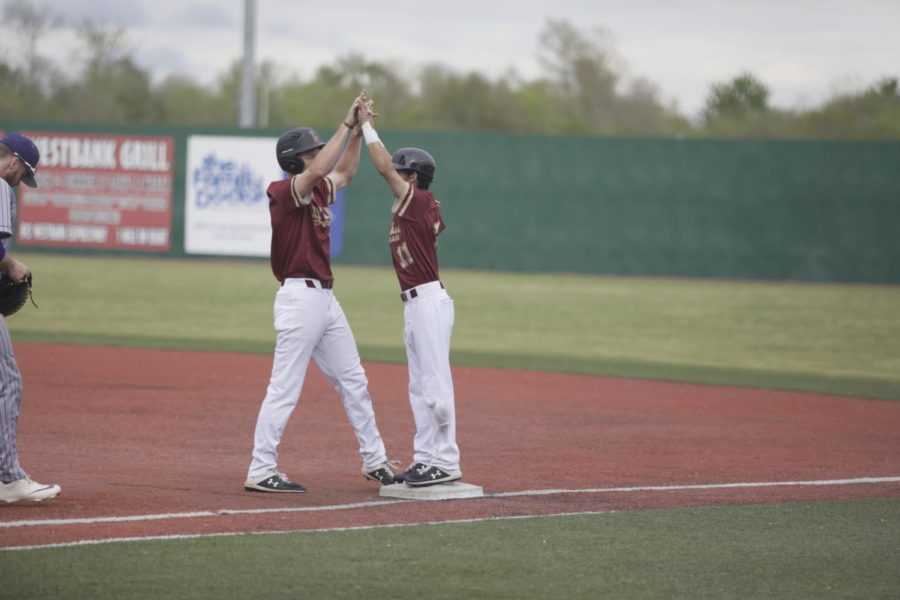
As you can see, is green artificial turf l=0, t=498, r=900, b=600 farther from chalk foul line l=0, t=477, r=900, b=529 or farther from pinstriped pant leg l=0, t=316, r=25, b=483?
pinstriped pant leg l=0, t=316, r=25, b=483

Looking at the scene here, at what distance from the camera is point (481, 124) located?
6688cm

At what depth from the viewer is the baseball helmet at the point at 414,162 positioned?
7699 millimetres

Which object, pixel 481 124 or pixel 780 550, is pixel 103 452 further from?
pixel 481 124

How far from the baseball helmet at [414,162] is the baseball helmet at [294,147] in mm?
490

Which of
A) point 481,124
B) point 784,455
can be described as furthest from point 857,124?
point 784,455

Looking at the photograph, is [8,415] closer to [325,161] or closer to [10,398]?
[10,398]

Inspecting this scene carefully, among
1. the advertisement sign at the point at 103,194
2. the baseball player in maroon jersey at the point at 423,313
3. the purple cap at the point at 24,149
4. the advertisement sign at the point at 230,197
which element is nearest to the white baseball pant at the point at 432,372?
the baseball player in maroon jersey at the point at 423,313

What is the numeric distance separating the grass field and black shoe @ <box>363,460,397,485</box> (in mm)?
1082

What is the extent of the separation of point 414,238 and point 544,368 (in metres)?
8.11

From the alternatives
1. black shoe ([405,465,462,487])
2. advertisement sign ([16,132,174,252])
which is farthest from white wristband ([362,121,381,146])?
advertisement sign ([16,132,174,252])

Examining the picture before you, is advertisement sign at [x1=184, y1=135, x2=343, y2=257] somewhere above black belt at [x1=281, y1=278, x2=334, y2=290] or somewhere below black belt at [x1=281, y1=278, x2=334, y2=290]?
above

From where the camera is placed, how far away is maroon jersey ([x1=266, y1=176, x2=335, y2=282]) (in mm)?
7560

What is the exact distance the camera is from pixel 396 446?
9.76 m

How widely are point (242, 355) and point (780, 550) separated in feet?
33.1
